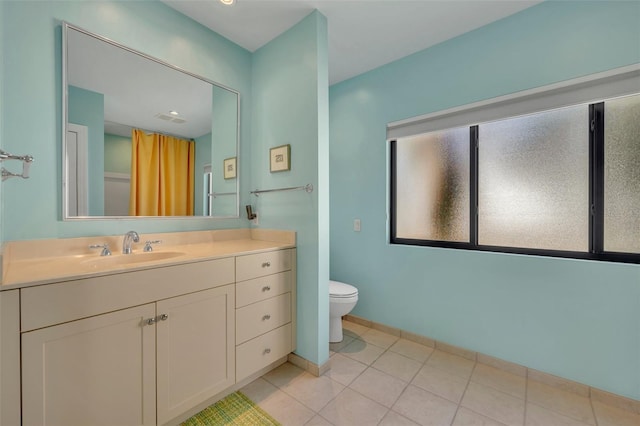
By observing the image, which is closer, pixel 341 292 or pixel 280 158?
pixel 280 158

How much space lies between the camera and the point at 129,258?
1468 mm

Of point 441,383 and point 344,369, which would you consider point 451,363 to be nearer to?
point 441,383

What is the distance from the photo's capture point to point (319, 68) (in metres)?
1.77

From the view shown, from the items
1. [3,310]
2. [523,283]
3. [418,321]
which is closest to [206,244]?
[3,310]

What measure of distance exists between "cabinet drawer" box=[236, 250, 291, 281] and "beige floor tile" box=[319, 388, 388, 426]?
2.76 feet

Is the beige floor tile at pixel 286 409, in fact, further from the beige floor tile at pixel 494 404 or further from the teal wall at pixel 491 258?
the teal wall at pixel 491 258

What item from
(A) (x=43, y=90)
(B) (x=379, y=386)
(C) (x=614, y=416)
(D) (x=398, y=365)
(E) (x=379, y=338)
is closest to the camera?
(A) (x=43, y=90)

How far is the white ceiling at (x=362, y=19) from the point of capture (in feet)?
5.65

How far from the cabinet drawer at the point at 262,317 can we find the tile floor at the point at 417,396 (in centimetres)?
35

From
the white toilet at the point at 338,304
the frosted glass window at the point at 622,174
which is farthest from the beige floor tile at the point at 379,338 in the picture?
the frosted glass window at the point at 622,174

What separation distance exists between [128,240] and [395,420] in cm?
179

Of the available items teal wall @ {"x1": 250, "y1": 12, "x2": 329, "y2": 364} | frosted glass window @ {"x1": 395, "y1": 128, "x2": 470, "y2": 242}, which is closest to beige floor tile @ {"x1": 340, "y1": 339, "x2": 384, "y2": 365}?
teal wall @ {"x1": 250, "y1": 12, "x2": 329, "y2": 364}

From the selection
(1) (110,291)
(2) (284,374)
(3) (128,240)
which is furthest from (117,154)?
(2) (284,374)

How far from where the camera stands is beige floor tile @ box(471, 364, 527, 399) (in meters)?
1.63
